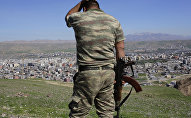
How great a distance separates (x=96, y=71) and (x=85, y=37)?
81 cm

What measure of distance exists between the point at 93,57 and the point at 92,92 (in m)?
0.80

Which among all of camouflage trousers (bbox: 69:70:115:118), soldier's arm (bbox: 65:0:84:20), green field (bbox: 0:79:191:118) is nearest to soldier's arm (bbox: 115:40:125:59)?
camouflage trousers (bbox: 69:70:115:118)

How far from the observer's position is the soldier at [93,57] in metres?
5.11

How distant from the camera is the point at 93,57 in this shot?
5.11m

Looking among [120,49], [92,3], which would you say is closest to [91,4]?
[92,3]

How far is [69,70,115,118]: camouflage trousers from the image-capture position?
5117 millimetres

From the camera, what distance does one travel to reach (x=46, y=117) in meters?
10.2

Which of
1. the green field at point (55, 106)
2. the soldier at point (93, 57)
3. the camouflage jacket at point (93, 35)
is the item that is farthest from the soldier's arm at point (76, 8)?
the green field at point (55, 106)

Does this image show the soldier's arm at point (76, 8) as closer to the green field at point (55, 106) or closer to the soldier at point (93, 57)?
the soldier at point (93, 57)

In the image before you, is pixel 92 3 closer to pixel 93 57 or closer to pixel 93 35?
pixel 93 35

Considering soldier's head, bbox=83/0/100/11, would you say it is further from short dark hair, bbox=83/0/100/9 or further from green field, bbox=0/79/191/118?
green field, bbox=0/79/191/118

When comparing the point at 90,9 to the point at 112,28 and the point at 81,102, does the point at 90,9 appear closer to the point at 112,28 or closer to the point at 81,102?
the point at 112,28

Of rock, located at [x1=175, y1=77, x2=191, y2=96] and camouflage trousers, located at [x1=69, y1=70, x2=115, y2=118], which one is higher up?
camouflage trousers, located at [x1=69, y1=70, x2=115, y2=118]

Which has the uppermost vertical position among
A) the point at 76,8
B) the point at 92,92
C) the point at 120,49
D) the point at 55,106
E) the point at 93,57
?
the point at 76,8
